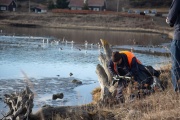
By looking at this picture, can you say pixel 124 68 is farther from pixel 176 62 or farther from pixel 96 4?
pixel 96 4

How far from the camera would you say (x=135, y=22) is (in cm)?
7756

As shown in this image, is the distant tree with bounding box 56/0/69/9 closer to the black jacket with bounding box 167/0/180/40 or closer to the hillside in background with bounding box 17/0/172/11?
the hillside in background with bounding box 17/0/172/11

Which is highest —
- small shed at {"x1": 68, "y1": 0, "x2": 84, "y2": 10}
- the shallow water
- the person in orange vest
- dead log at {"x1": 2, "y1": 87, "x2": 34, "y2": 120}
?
the person in orange vest

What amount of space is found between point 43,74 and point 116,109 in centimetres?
1441

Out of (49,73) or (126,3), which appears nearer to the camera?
(49,73)

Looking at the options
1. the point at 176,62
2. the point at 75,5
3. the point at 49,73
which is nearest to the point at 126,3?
the point at 75,5

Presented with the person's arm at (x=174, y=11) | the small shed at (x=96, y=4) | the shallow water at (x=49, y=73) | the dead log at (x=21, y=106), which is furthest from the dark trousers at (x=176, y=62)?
the small shed at (x=96, y=4)

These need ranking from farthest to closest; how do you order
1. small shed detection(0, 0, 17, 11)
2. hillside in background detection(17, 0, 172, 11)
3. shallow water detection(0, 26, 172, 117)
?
hillside in background detection(17, 0, 172, 11) → small shed detection(0, 0, 17, 11) → shallow water detection(0, 26, 172, 117)

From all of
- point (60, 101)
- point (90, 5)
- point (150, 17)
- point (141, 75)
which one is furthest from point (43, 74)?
point (90, 5)

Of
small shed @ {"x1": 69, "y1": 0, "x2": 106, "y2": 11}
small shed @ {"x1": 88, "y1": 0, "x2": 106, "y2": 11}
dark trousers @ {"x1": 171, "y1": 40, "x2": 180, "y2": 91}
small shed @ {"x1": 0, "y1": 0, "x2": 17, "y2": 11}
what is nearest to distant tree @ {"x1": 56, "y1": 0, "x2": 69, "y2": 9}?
small shed @ {"x1": 69, "y1": 0, "x2": 106, "y2": 11}

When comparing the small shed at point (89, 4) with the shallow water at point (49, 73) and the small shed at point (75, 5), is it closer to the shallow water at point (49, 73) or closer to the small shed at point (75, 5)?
the small shed at point (75, 5)

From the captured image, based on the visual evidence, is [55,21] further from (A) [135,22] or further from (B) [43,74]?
(B) [43,74]

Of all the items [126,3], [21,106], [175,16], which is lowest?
[126,3]

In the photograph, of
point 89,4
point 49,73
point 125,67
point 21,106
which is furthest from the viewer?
point 89,4
